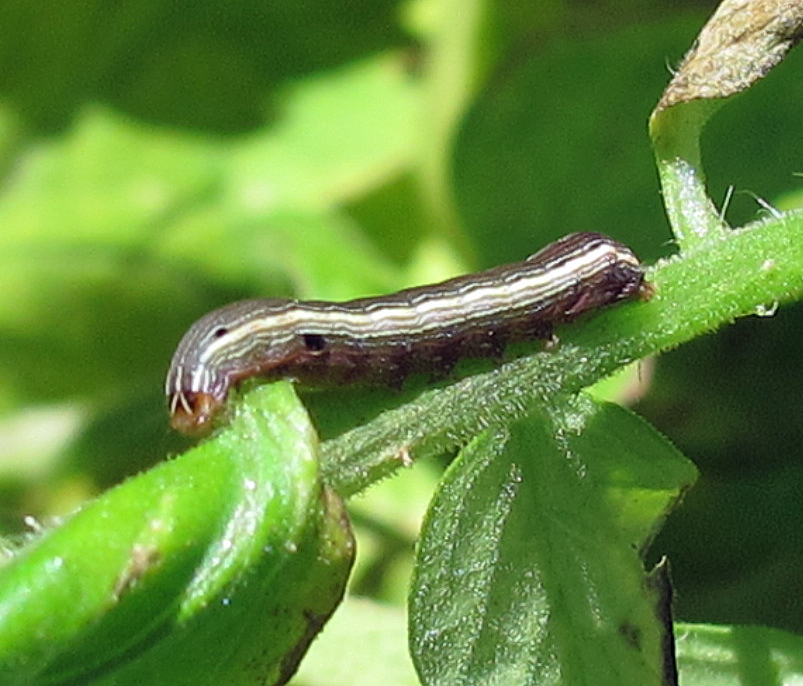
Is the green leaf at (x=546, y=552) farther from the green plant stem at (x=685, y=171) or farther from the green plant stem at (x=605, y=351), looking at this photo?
the green plant stem at (x=685, y=171)

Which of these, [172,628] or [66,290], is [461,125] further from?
[172,628]

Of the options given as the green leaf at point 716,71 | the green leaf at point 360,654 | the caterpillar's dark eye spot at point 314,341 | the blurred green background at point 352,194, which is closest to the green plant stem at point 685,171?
the green leaf at point 716,71

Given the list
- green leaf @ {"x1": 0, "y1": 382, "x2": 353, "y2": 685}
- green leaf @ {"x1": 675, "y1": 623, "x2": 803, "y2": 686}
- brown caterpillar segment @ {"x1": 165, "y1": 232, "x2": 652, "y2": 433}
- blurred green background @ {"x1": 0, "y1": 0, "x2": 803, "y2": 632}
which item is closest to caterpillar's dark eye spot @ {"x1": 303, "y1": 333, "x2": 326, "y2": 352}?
brown caterpillar segment @ {"x1": 165, "y1": 232, "x2": 652, "y2": 433}

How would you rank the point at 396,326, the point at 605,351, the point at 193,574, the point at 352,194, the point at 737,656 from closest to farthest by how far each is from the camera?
1. the point at 193,574
2. the point at 605,351
3. the point at 737,656
4. the point at 396,326
5. the point at 352,194

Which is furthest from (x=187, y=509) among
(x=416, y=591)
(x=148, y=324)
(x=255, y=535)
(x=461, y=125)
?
(x=148, y=324)

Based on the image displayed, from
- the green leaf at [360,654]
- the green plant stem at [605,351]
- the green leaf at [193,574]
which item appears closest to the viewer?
the green leaf at [193,574]

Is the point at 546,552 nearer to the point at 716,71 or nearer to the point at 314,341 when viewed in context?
the point at 314,341

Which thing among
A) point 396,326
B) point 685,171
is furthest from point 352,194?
point 685,171
